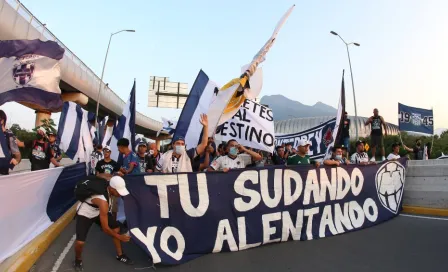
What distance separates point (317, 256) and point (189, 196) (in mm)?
2031

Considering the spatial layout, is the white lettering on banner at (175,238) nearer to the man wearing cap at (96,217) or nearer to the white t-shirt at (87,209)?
the man wearing cap at (96,217)

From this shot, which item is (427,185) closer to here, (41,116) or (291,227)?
(291,227)

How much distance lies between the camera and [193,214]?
5062 mm

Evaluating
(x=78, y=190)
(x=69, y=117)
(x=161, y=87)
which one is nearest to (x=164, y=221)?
(x=78, y=190)

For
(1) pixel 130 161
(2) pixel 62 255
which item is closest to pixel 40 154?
(1) pixel 130 161

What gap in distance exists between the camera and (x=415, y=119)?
12023mm

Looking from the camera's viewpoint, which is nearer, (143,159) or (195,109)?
(195,109)

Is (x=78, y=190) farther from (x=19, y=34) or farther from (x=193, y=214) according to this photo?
(x=19, y=34)

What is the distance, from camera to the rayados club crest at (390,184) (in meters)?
7.38

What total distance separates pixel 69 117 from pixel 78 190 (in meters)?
7.13

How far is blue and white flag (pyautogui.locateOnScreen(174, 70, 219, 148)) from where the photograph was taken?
24.6 ft

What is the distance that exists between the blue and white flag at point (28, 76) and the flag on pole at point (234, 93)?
8.35 ft

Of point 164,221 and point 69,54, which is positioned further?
point 69,54

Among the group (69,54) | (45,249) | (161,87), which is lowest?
(45,249)
